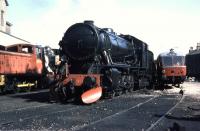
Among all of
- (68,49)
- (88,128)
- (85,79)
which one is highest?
(68,49)

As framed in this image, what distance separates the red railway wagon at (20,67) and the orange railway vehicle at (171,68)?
9.47 metres

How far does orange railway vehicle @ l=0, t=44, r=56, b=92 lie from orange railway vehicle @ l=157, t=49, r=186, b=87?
9.22 meters

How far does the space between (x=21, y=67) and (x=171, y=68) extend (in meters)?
12.1

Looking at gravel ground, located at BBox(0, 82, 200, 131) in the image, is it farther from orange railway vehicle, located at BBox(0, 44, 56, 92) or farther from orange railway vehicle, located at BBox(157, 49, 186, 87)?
orange railway vehicle, located at BBox(157, 49, 186, 87)

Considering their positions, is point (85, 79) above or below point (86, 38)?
below

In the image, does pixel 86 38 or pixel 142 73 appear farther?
pixel 142 73

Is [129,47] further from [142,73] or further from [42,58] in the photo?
[42,58]

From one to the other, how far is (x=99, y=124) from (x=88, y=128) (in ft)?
2.39

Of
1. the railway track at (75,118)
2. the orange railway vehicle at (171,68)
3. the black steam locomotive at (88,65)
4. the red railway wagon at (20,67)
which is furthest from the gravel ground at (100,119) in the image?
the orange railway vehicle at (171,68)

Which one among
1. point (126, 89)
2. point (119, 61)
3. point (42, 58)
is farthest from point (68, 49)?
point (42, 58)

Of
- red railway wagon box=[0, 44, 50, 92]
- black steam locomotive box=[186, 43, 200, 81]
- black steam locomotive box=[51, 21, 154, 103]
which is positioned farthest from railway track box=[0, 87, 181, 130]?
black steam locomotive box=[186, 43, 200, 81]

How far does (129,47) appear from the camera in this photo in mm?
22172

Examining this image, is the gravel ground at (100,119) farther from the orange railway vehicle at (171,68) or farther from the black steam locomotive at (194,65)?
the black steam locomotive at (194,65)

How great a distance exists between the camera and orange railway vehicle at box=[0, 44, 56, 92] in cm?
2142
